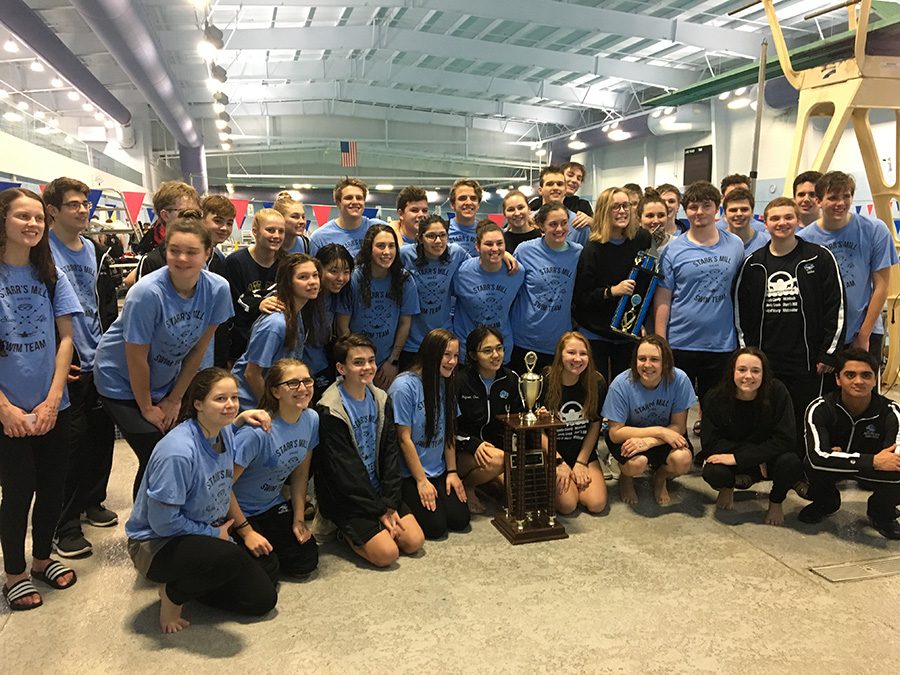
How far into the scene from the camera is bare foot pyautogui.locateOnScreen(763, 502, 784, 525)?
3238 millimetres

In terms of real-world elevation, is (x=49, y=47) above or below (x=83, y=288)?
above

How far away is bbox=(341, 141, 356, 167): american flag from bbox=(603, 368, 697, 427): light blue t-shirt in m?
16.3

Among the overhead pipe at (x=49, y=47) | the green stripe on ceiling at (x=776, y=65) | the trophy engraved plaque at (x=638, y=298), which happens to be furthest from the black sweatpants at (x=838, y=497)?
the overhead pipe at (x=49, y=47)

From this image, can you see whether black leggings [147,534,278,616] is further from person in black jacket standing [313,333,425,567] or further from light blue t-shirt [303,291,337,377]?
light blue t-shirt [303,291,337,377]

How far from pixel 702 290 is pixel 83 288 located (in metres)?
3.10

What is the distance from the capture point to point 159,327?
98.0 inches

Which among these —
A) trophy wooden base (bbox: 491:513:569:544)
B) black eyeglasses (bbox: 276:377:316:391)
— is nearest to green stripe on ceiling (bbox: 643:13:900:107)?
trophy wooden base (bbox: 491:513:569:544)

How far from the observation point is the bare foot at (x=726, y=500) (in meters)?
3.44

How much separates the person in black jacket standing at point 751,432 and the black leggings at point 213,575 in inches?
87.9

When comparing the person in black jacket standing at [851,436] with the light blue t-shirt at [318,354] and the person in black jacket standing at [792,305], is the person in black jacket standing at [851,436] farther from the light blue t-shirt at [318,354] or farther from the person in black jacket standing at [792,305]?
the light blue t-shirt at [318,354]

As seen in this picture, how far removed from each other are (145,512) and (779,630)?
2.30 metres

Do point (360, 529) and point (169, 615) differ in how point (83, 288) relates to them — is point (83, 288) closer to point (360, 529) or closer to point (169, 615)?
point (169, 615)

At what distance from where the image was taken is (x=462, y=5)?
8.77 meters

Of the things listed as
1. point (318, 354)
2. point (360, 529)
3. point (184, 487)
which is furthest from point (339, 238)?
point (184, 487)
